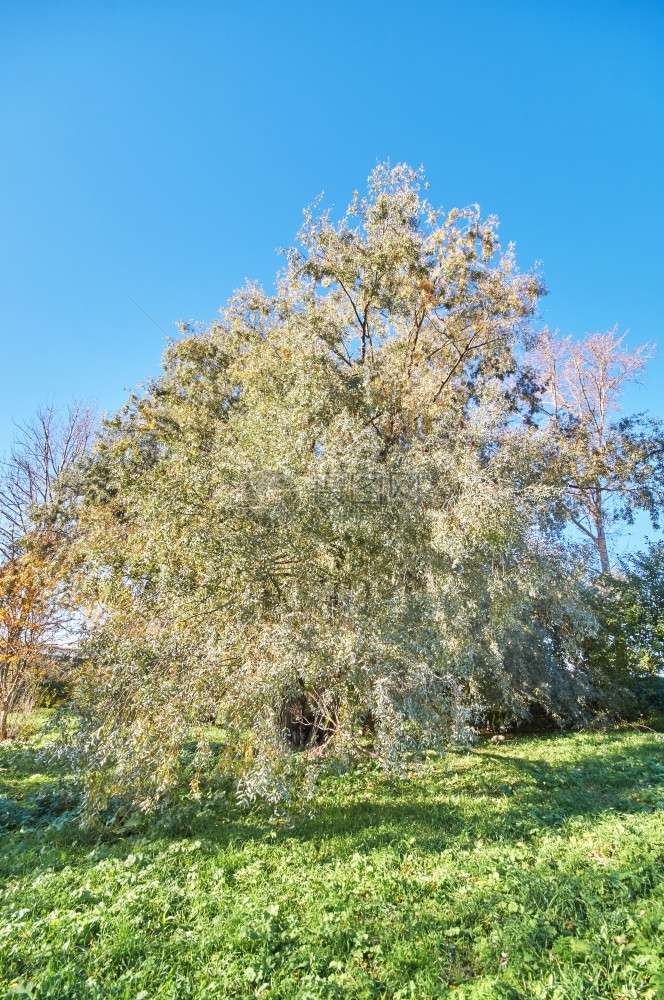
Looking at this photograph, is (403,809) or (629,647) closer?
(403,809)

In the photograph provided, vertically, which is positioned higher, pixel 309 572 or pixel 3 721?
pixel 309 572

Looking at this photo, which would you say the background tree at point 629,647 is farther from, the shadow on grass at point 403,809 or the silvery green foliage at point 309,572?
the silvery green foliage at point 309,572

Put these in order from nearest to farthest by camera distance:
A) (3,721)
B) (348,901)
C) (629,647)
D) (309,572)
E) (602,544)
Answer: (348,901)
(309,572)
(3,721)
(629,647)
(602,544)

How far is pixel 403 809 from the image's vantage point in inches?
263

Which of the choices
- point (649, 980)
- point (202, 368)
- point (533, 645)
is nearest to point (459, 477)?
point (649, 980)

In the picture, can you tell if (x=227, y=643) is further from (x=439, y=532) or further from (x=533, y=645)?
(x=533, y=645)

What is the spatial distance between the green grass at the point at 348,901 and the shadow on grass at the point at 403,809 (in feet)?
0.14

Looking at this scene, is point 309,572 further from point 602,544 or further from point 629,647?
point 602,544

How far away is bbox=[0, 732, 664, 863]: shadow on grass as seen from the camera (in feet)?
18.5

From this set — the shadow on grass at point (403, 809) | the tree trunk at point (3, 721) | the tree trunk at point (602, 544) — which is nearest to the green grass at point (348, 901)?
the shadow on grass at point (403, 809)

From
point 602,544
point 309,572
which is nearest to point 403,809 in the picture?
point 309,572

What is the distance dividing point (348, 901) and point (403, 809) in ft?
9.12

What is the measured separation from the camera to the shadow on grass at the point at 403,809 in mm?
5625

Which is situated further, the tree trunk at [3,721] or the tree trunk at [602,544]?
the tree trunk at [602,544]
